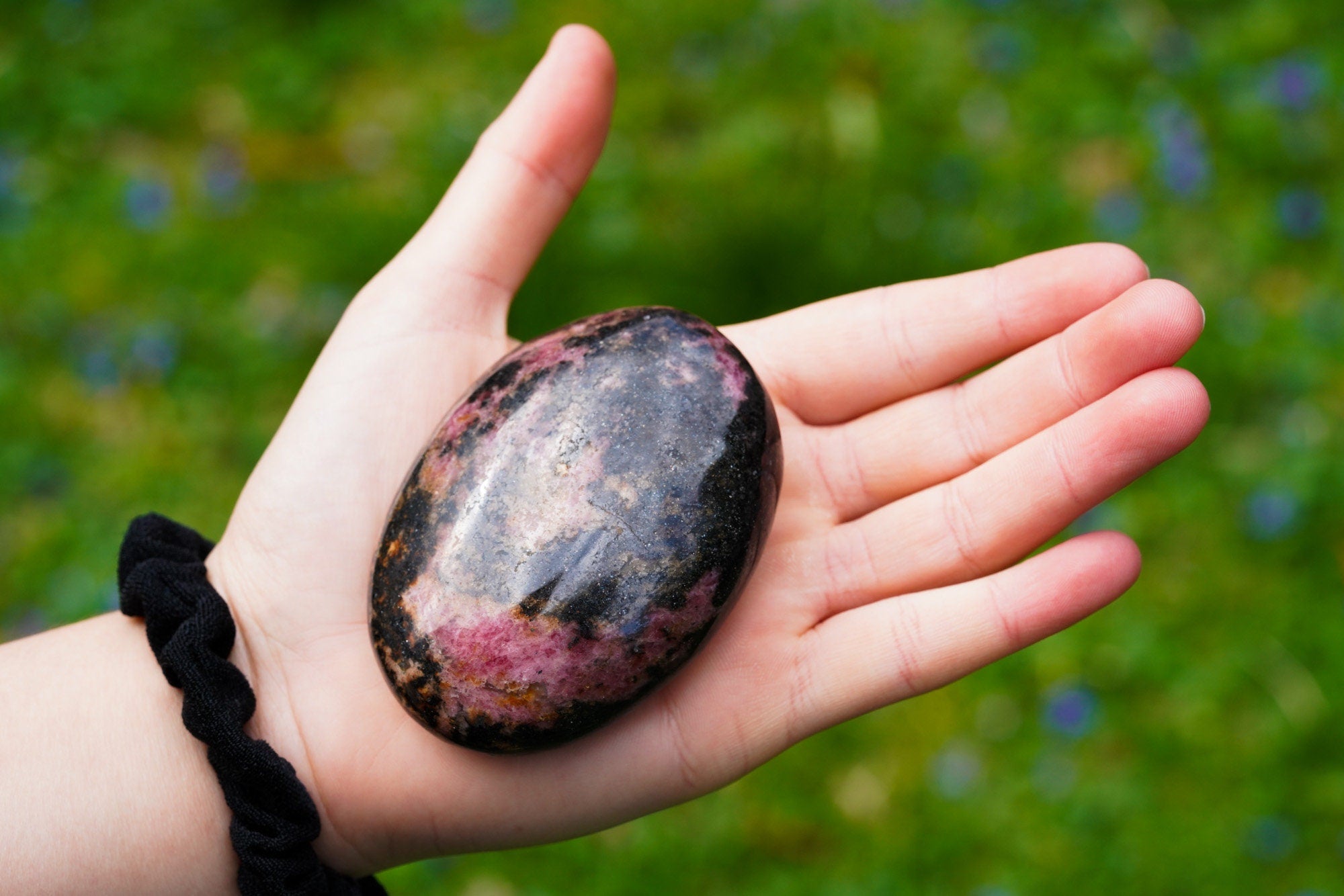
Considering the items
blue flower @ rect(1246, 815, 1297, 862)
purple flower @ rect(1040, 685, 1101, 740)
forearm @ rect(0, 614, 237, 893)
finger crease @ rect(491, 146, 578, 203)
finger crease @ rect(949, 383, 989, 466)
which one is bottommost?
blue flower @ rect(1246, 815, 1297, 862)

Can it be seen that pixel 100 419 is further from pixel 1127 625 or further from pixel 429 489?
pixel 1127 625

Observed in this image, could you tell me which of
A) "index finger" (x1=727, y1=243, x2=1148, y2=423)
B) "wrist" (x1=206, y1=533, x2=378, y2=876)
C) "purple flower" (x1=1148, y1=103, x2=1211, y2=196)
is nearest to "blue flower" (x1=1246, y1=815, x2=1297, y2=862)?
"index finger" (x1=727, y1=243, x2=1148, y2=423)

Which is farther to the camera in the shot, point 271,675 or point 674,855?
point 674,855

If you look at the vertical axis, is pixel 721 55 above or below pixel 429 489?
above

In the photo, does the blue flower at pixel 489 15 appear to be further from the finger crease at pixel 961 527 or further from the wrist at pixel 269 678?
the finger crease at pixel 961 527

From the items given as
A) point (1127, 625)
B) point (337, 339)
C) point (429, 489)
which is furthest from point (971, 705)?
point (337, 339)

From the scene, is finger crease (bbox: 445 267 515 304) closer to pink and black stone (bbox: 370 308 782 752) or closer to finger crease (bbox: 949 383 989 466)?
pink and black stone (bbox: 370 308 782 752)
